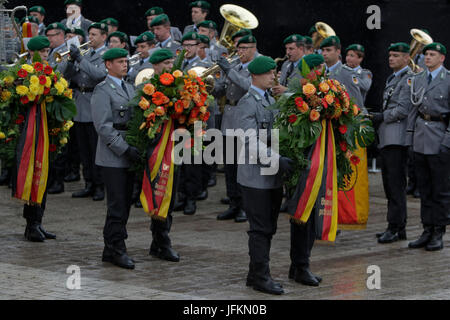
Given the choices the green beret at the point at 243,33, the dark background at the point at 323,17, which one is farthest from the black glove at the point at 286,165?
the dark background at the point at 323,17

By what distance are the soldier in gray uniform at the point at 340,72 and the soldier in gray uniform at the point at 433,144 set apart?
82 cm

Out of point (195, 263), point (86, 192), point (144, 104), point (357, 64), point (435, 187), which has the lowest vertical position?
point (86, 192)

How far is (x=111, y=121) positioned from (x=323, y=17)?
896cm

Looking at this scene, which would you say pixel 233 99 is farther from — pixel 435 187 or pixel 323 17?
pixel 323 17

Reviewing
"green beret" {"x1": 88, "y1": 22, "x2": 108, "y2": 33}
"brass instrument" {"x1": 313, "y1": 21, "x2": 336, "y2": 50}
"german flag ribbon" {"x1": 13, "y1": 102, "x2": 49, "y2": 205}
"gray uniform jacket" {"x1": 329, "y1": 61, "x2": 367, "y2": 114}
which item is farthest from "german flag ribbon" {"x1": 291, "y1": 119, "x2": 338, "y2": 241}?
"green beret" {"x1": 88, "y1": 22, "x2": 108, "y2": 33}

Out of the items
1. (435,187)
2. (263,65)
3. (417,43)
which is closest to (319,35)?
(417,43)

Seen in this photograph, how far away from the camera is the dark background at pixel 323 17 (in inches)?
667

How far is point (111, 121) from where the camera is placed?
9586 mm

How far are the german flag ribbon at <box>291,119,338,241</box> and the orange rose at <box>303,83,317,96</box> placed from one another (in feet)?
1.32

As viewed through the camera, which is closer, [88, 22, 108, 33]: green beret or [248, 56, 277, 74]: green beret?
[248, 56, 277, 74]: green beret

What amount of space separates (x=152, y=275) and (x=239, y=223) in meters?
3.43

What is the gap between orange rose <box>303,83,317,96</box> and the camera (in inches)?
333

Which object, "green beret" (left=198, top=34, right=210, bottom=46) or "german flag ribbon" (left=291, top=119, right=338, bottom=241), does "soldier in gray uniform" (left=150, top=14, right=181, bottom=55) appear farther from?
"german flag ribbon" (left=291, top=119, right=338, bottom=241)

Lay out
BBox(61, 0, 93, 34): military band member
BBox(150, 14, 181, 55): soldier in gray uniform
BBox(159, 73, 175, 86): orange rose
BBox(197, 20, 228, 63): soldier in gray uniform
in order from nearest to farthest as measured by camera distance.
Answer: BBox(159, 73, 175, 86): orange rose
BBox(197, 20, 228, 63): soldier in gray uniform
BBox(150, 14, 181, 55): soldier in gray uniform
BBox(61, 0, 93, 34): military band member
